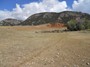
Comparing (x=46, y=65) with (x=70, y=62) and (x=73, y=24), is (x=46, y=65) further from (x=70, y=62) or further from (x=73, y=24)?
(x=73, y=24)

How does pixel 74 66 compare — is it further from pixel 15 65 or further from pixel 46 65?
pixel 15 65

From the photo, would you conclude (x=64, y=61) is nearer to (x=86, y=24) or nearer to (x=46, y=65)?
(x=46, y=65)

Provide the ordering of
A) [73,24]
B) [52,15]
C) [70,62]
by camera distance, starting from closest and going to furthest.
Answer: [70,62] < [73,24] < [52,15]

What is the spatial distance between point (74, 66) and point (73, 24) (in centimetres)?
4834

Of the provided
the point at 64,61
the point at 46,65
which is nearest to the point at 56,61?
the point at 64,61

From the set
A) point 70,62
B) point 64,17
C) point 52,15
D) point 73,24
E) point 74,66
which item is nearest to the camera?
point 74,66

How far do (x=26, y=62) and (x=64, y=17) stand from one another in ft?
466

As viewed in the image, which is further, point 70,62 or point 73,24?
point 73,24

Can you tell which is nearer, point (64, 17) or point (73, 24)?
point (73, 24)

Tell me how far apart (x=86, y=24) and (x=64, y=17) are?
94.1 m

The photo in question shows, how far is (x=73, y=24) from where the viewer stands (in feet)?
196

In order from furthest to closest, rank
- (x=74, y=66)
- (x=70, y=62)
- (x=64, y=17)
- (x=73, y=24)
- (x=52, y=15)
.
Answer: (x=52, y=15), (x=64, y=17), (x=73, y=24), (x=70, y=62), (x=74, y=66)

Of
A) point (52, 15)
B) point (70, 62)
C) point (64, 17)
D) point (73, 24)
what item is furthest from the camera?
point (52, 15)

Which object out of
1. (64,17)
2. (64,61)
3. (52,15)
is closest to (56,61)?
(64,61)
